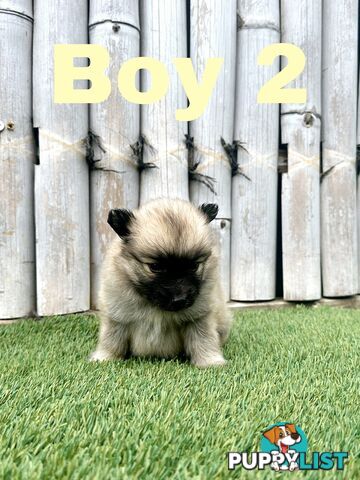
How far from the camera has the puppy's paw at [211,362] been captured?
207cm

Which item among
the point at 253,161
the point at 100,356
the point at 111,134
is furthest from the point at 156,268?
the point at 253,161

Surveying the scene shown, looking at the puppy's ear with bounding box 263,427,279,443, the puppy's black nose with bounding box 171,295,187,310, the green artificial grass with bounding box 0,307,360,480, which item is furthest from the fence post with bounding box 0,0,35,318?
the puppy's ear with bounding box 263,427,279,443

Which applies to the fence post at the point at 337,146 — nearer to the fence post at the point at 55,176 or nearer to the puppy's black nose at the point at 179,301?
the fence post at the point at 55,176

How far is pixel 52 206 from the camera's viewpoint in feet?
10.2

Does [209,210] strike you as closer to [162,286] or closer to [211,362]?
[162,286]

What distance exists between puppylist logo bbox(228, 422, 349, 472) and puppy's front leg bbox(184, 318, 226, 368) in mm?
891

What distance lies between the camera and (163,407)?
1435mm

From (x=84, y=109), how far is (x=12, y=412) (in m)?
2.40

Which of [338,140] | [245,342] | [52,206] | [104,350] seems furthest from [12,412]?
[338,140]

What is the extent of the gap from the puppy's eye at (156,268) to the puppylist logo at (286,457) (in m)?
0.90

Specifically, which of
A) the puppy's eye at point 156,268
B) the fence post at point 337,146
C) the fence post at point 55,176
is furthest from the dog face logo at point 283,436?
the fence post at point 337,146

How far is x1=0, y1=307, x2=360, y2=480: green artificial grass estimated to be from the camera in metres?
1.05

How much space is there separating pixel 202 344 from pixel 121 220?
0.73 metres

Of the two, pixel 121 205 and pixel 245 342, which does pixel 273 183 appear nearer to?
pixel 121 205
